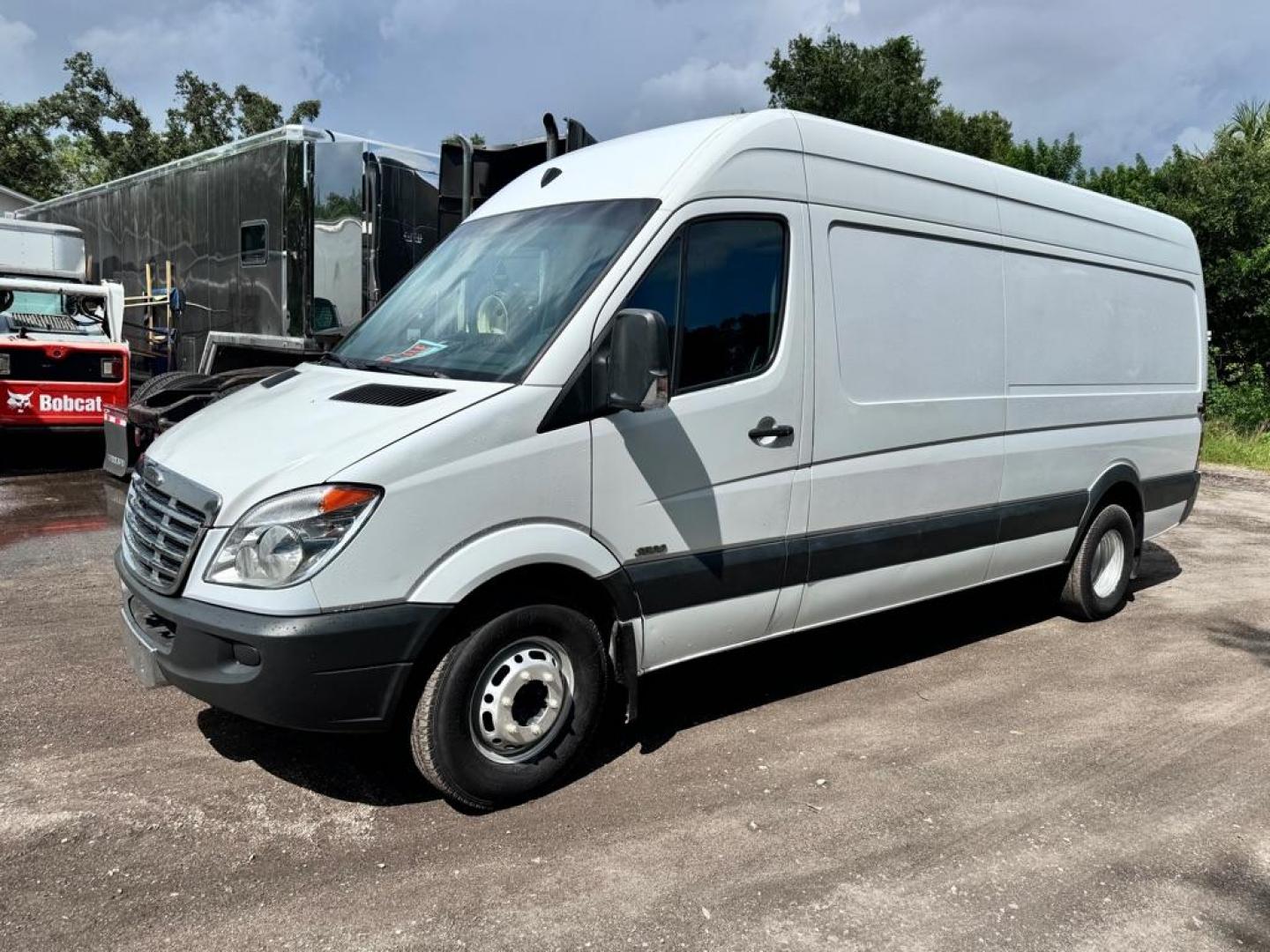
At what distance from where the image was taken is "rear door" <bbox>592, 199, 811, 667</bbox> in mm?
4043

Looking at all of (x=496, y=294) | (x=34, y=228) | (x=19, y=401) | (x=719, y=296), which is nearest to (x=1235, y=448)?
(x=719, y=296)

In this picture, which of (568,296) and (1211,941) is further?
(568,296)

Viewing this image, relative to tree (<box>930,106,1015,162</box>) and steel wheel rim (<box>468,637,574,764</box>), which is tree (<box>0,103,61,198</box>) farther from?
steel wheel rim (<box>468,637,574,764</box>)

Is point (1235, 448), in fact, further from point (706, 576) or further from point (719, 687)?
point (706, 576)

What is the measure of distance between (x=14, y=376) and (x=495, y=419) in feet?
29.6

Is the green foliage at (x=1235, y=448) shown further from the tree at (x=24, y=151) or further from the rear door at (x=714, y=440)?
the tree at (x=24, y=151)

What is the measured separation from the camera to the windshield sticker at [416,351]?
4293 millimetres

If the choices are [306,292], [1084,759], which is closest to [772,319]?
[1084,759]

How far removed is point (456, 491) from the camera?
11.7 ft

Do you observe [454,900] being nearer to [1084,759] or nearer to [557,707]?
[557,707]

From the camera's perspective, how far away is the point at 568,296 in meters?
4.02

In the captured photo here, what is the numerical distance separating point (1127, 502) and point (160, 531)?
5.80 m

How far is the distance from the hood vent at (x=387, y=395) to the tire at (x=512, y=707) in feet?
2.70

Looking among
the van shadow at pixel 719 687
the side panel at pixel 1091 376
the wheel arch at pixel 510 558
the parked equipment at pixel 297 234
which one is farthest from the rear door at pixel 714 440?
the parked equipment at pixel 297 234
